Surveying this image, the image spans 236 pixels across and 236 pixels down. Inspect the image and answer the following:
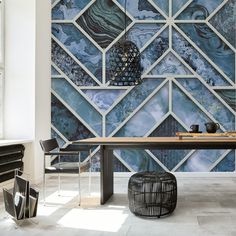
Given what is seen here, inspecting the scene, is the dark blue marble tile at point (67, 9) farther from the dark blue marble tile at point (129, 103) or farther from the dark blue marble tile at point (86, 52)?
the dark blue marble tile at point (129, 103)

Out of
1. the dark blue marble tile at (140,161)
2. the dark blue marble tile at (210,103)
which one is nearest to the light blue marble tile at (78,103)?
Answer: the dark blue marble tile at (140,161)

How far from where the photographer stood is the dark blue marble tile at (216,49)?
5.12 metres

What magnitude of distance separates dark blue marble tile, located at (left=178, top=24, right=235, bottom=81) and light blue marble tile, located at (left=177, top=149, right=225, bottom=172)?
1.17m

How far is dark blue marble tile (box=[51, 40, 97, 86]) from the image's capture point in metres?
5.24

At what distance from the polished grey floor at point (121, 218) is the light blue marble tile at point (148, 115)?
1236mm

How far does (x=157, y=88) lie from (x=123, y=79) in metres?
2.14

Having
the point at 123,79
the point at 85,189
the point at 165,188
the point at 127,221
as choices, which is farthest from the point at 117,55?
the point at 85,189

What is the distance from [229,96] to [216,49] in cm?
74

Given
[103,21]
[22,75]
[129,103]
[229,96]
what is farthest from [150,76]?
[22,75]

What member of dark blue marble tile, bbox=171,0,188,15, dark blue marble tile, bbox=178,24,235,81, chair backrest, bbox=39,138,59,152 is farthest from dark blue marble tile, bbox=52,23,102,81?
chair backrest, bbox=39,138,59,152

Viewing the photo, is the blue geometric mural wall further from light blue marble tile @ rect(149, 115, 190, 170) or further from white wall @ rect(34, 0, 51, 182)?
white wall @ rect(34, 0, 51, 182)

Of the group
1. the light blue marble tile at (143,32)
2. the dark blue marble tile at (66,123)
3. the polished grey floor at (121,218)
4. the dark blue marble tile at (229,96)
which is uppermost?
the light blue marble tile at (143,32)

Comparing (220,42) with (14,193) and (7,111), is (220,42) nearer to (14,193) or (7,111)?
(7,111)

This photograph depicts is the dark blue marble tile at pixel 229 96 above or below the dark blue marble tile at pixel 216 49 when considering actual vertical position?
below
